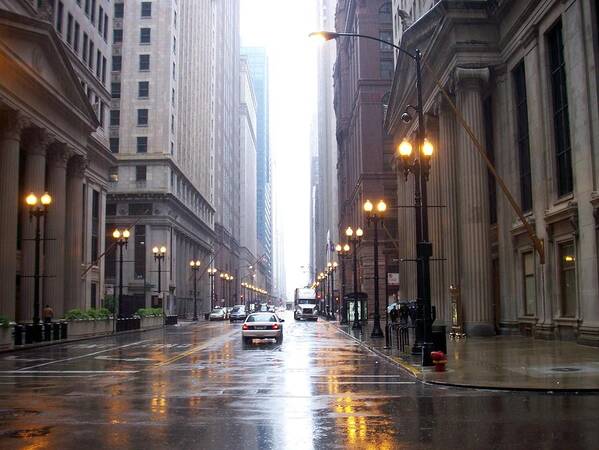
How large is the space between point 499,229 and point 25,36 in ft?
110

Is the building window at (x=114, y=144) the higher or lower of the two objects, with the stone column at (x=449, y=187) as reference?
higher

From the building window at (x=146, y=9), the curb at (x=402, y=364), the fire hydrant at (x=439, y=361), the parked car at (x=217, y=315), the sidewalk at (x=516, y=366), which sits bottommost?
the parked car at (x=217, y=315)

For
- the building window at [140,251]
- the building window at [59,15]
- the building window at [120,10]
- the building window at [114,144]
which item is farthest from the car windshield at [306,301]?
the building window at [59,15]

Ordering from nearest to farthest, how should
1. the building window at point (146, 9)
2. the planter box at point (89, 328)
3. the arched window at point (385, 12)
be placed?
the planter box at point (89, 328) < the arched window at point (385, 12) < the building window at point (146, 9)

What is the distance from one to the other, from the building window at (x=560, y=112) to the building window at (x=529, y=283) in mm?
4481

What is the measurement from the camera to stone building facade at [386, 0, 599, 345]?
25.0 metres

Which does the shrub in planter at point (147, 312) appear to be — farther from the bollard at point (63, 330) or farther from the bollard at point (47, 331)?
the bollard at point (47, 331)

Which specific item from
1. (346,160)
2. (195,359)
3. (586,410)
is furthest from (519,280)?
(346,160)

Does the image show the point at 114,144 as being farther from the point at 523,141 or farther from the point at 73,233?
the point at 523,141

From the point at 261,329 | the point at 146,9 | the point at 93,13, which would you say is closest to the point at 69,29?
the point at 93,13

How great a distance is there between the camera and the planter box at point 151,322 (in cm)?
5754

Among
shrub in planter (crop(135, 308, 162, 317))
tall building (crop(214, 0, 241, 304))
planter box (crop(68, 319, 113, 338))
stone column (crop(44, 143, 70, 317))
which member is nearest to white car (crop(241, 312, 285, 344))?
planter box (crop(68, 319, 113, 338))

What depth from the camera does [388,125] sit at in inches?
2373

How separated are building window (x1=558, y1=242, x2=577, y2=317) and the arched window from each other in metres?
56.6
